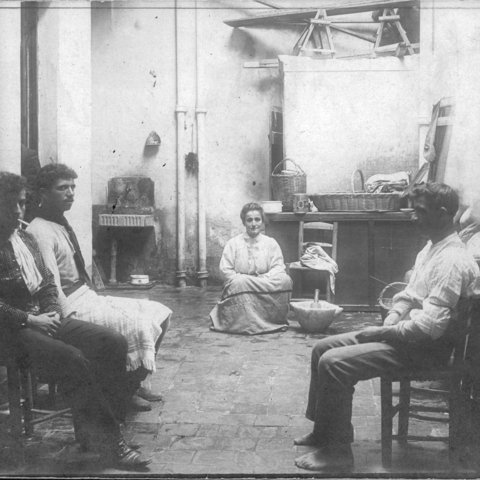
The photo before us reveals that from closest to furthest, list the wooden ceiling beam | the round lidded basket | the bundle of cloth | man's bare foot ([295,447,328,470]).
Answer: man's bare foot ([295,447,328,470]) < the round lidded basket < the bundle of cloth < the wooden ceiling beam

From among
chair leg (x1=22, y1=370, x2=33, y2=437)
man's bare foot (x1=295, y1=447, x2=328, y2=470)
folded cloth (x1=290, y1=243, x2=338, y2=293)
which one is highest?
folded cloth (x1=290, y1=243, x2=338, y2=293)

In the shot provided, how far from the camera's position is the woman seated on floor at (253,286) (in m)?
6.71

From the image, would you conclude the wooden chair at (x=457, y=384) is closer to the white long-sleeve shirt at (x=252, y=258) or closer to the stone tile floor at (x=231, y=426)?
the stone tile floor at (x=231, y=426)

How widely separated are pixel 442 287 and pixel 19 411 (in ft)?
7.34

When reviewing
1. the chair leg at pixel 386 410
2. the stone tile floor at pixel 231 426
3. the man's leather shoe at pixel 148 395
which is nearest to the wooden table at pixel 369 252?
the stone tile floor at pixel 231 426

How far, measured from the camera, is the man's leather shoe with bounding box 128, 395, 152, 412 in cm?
446

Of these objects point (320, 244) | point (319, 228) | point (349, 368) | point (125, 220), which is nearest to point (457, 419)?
point (349, 368)

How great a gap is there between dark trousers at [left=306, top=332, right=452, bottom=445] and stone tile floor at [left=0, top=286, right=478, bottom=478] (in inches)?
9.5

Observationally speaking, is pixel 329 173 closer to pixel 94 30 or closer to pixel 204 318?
pixel 204 318

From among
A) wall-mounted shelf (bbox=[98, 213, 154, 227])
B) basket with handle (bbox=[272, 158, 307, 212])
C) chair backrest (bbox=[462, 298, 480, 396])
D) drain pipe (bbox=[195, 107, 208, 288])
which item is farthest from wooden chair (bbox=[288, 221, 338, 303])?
chair backrest (bbox=[462, 298, 480, 396])

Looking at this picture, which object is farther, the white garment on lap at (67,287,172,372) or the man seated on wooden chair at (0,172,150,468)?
the white garment on lap at (67,287,172,372)

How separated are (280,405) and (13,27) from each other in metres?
2.82

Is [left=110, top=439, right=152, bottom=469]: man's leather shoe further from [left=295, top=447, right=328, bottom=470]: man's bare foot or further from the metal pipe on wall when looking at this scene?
the metal pipe on wall

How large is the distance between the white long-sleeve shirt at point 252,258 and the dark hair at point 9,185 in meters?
3.55
